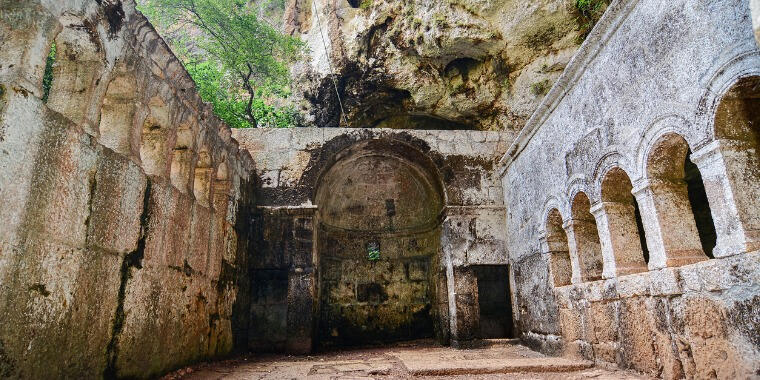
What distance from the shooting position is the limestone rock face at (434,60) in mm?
8578

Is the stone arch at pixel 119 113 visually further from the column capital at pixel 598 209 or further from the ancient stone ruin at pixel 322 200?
the column capital at pixel 598 209

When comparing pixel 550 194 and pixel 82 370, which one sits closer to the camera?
pixel 82 370

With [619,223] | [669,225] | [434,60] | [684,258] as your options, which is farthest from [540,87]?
[684,258]

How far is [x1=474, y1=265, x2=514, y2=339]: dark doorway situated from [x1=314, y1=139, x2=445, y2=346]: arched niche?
3.13 ft

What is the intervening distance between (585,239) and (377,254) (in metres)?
5.05

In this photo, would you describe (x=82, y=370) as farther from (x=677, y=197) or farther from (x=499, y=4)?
(x=499, y=4)

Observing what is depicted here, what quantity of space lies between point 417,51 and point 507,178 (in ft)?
12.7

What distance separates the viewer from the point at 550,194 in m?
5.56

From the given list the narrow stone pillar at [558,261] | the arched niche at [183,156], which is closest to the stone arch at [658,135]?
the narrow stone pillar at [558,261]

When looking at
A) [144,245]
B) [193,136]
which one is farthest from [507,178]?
[144,245]

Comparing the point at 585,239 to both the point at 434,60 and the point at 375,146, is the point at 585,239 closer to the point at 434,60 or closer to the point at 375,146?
the point at 375,146

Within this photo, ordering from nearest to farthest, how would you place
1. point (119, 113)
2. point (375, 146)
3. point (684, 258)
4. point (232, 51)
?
point (684, 258), point (119, 113), point (375, 146), point (232, 51)

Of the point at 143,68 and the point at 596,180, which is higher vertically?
the point at 143,68

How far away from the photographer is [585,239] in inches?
195
